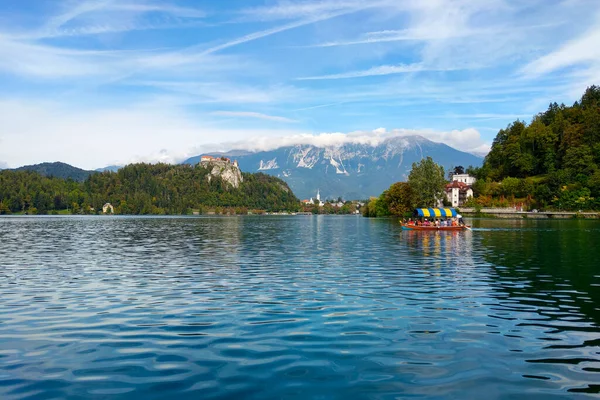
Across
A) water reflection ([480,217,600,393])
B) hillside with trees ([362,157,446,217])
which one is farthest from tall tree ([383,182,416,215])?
water reflection ([480,217,600,393])

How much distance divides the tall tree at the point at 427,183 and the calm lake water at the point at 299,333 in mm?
131898

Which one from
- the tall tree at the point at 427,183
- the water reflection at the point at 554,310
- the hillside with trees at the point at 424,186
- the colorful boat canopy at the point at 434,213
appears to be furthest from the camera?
the hillside with trees at the point at 424,186

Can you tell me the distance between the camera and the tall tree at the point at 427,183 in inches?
6565

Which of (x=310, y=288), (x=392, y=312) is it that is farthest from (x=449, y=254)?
(x=392, y=312)

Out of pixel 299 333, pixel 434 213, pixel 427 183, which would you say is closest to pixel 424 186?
pixel 427 183

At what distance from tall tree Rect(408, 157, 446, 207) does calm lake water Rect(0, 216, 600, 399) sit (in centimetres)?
13190

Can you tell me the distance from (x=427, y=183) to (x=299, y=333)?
155158 mm

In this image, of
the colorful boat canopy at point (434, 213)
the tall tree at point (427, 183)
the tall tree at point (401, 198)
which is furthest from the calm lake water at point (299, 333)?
the tall tree at point (401, 198)

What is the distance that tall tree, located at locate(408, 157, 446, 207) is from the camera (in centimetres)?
16675

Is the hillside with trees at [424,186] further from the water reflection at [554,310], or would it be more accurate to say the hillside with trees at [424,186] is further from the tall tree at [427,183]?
the water reflection at [554,310]

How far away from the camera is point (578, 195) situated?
18400 centimetres

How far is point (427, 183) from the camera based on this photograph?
167 meters

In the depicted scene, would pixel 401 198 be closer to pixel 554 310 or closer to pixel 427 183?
pixel 427 183

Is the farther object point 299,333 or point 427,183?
point 427,183
